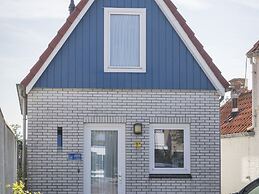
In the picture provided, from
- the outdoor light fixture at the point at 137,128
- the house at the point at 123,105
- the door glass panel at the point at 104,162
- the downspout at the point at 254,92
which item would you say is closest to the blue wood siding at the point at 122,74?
the house at the point at 123,105

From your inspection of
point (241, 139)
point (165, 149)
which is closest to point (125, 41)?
point (165, 149)

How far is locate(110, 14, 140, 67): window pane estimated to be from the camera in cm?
1645

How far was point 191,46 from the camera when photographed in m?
16.5

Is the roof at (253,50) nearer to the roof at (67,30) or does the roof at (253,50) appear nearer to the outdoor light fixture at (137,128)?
the roof at (67,30)

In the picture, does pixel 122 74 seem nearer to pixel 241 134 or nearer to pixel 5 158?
pixel 5 158

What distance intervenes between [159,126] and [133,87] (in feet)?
3.90

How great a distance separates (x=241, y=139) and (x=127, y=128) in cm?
674

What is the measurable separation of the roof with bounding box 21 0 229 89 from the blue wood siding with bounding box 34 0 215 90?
0.22 meters

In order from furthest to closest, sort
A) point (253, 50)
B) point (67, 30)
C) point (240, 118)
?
point (240, 118) → point (253, 50) → point (67, 30)

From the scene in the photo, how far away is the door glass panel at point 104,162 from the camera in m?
16.2

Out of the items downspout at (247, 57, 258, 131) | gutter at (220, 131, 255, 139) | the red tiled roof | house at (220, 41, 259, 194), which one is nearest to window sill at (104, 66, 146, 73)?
house at (220, 41, 259, 194)

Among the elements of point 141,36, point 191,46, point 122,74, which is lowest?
point 122,74

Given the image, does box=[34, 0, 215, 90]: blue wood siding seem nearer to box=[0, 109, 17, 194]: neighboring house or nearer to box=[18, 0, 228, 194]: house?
box=[18, 0, 228, 194]: house

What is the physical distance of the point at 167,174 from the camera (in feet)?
53.7
